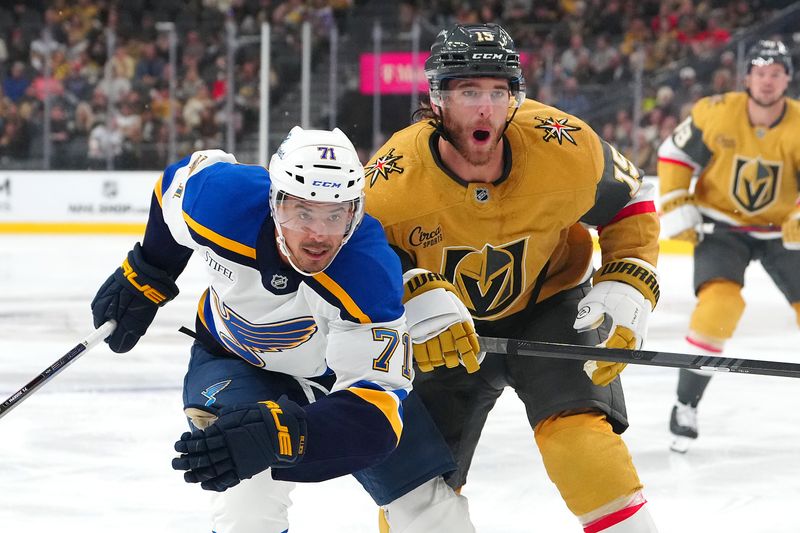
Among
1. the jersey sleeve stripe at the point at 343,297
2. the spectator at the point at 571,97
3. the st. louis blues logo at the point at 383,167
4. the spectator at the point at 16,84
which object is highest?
the st. louis blues logo at the point at 383,167

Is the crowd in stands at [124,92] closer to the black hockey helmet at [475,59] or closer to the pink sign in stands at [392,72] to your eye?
the pink sign in stands at [392,72]

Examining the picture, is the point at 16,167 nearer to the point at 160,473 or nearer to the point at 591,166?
the point at 160,473

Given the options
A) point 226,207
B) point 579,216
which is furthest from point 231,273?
point 579,216

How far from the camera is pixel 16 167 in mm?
9133

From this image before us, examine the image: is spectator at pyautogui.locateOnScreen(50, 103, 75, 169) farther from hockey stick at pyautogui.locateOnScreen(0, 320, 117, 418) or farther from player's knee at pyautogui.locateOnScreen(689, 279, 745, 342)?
hockey stick at pyautogui.locateOnScreen(0, 320, 117, 418)

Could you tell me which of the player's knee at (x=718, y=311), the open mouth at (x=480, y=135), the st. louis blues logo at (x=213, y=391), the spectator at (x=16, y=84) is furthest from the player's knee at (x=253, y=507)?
the spectator at (x=16, y=84)

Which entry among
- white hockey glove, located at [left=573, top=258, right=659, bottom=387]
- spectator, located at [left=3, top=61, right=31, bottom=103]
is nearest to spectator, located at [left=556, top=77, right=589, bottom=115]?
spectator, located at [left=3, top=61, right=31, bottom=103]

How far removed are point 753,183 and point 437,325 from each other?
2.33m

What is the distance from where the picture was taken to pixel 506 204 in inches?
89.2

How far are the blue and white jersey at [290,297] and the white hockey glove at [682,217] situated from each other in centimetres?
217

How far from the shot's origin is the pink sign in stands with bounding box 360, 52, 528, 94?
8.82 metres

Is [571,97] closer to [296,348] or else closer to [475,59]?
[475,59]

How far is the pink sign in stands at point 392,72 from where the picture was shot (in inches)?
347

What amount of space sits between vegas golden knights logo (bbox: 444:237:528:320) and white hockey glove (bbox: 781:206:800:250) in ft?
5.91
